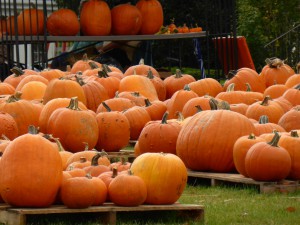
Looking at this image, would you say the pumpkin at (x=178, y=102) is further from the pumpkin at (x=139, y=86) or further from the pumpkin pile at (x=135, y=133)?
the pumpkin at (x=139, y=86)

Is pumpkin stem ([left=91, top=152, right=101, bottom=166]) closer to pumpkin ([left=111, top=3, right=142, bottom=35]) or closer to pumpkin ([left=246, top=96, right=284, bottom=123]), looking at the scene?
pumpkin ([left=246, top=96, right=284, bottom=123])

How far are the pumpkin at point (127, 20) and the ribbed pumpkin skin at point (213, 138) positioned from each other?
7880 millimetres

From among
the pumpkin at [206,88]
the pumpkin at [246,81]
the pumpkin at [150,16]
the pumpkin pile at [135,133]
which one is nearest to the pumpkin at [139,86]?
the pumpkin pile at [135,133]

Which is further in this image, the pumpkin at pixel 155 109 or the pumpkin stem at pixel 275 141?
the pumpkin at pixel 155 109

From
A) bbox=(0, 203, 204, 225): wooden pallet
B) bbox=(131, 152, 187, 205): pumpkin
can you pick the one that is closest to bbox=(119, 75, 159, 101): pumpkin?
bbox=(131, 152, 187, 205): pumpkin

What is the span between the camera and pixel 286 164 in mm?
7730

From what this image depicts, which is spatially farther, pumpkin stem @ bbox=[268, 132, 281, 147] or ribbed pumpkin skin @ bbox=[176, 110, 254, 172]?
ribbed pumpkin skin @ bbox=[176, 110, 254, 172]

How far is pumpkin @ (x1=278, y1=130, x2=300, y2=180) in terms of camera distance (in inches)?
312

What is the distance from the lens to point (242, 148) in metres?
8.01

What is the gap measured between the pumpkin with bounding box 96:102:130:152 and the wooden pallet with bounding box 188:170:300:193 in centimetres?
131

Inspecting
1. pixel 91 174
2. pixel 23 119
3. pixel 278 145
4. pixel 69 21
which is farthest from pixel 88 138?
pixel 69 21

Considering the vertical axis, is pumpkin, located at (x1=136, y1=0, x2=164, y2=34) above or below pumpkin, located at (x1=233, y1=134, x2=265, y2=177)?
above

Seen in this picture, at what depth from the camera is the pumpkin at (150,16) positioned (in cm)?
1666

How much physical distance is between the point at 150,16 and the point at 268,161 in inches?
363
